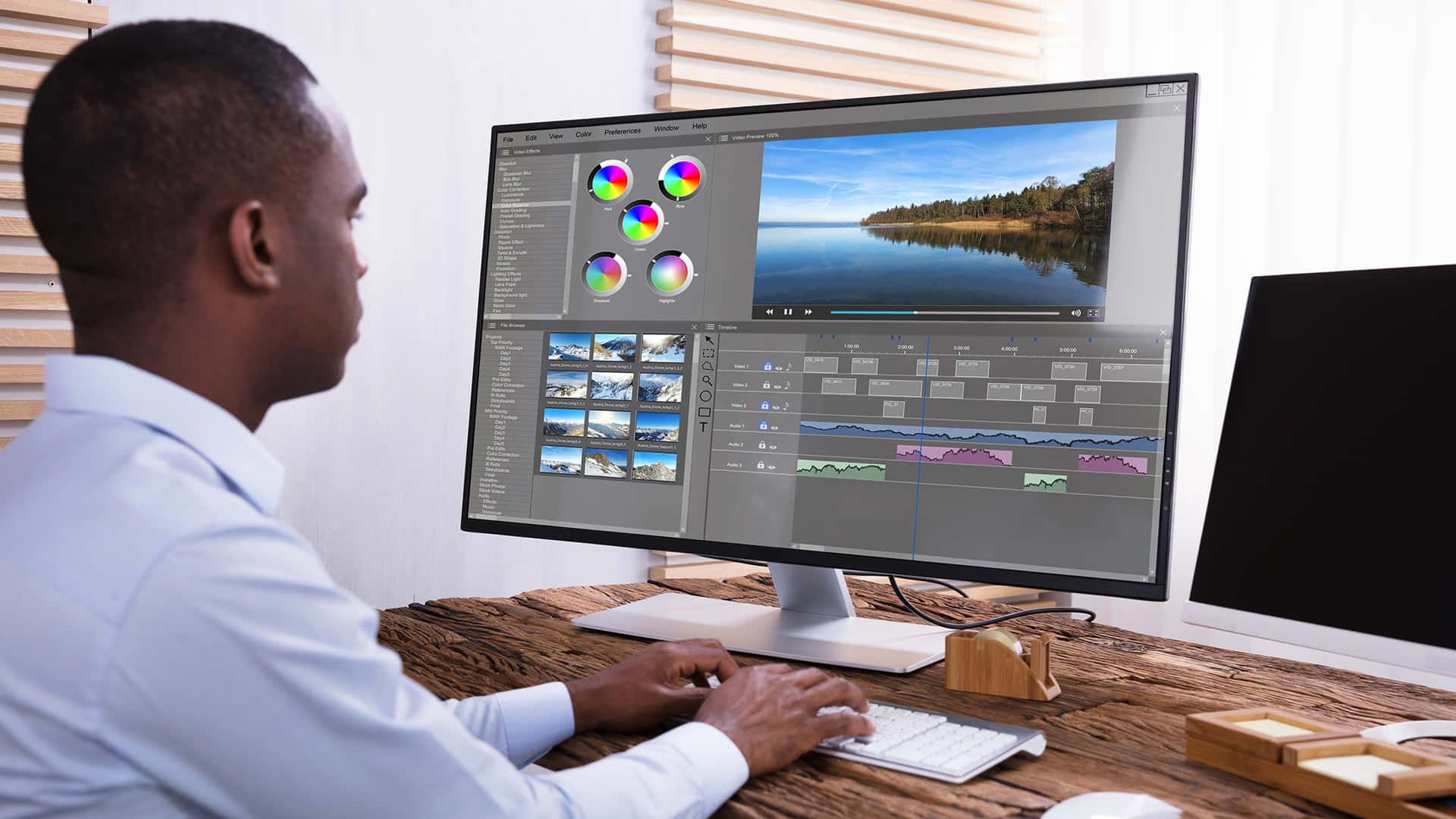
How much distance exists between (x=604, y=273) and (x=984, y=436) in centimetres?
57

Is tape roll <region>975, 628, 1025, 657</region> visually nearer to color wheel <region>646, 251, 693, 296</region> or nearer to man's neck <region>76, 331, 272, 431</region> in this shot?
color wheel <region>646, 251, 693, 296</region>

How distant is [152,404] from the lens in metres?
0.65

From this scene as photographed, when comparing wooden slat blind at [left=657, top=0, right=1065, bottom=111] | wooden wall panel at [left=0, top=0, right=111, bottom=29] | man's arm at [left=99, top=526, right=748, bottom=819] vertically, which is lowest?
man's arm at [left=99, top=526, right=748, bottom=819]

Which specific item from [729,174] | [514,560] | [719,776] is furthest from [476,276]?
[719,776]

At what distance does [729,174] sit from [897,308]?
30 centimetres

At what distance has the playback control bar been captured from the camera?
115 centimetres

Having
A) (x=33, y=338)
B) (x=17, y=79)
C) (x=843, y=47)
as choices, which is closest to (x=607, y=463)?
(x=33, y=338)

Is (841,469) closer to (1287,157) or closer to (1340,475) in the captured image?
(1340,475)

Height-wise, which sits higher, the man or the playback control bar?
the playback control bar

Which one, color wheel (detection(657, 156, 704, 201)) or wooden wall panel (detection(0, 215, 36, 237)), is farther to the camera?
wooden wall panel (detection(0, 215, 36, 237))

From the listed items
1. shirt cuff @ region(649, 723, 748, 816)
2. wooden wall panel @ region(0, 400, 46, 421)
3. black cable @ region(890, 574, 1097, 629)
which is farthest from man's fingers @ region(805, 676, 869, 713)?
wooden wall panel @ region(0, 400, 46, 421)

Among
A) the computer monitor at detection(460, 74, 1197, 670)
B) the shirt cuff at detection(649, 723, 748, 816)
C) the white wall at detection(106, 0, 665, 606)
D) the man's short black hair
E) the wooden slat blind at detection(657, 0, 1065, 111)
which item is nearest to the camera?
the man's short black hair

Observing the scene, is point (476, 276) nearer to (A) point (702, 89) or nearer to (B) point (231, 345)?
(A) point (702, 89)

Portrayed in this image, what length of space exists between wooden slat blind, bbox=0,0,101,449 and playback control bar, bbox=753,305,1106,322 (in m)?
1.19
